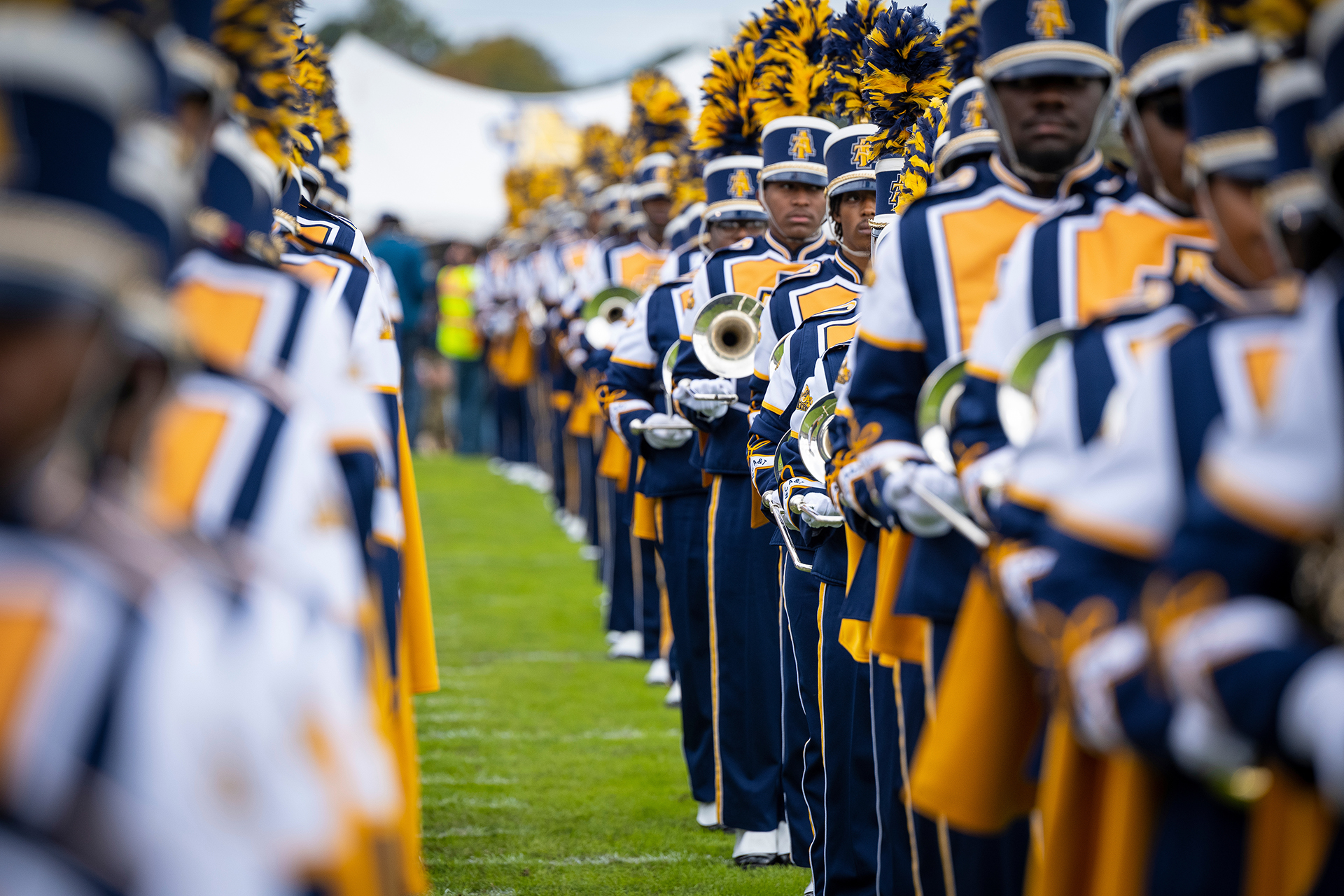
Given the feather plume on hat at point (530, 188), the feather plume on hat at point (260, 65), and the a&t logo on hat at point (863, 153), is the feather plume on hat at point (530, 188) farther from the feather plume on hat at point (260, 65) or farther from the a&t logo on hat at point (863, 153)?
the feather plume on hat at point (260, 65)

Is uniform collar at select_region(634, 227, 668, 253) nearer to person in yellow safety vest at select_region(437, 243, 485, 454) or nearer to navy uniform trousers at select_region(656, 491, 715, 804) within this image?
navy uniform trousers at select_region(656, 491, 715, 804)

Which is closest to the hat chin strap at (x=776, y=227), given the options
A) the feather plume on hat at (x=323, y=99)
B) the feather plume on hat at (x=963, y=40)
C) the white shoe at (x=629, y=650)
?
Result: the feather plume on hat at (x=323, y=99)

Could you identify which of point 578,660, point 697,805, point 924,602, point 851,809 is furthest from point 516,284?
point 924,602

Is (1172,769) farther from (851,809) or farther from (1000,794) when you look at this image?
(851,809)

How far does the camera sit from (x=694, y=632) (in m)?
6.00

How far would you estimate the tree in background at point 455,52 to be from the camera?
5575 cm

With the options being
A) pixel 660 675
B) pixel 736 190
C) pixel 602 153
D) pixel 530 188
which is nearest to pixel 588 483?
pixel 660 675

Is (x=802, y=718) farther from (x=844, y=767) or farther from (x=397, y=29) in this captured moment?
(x=397, y=29)

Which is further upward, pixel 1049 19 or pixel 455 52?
pixel 455 52

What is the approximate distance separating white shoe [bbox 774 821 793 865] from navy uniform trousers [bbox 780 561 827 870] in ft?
0.40

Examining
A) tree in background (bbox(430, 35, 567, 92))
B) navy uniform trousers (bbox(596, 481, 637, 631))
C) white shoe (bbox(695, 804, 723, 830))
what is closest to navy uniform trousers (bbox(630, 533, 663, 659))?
navy uniform trousers (bbox(596, 481, 637, 631))

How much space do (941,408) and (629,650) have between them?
5.99m

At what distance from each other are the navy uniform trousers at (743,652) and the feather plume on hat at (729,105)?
6.36 ft

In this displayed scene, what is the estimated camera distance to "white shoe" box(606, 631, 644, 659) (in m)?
8.93
